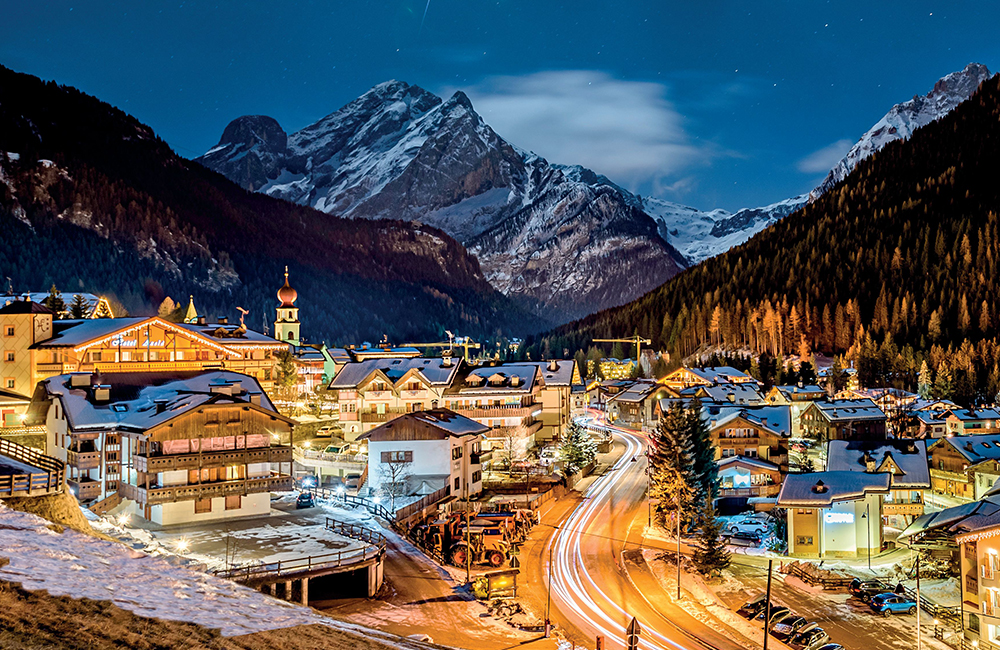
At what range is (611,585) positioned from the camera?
48094 mm

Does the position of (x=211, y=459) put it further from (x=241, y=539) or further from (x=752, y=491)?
(x=752, y=491)

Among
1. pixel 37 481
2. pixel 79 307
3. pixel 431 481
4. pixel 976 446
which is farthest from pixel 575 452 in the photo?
pixel 79 307

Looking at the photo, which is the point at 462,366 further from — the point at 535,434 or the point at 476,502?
the point at 476,502

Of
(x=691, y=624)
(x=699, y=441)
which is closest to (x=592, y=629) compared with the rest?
(x=691, y=624)

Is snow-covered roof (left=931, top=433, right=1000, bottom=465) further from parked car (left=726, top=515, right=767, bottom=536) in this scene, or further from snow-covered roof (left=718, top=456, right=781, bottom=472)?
parked car (left=726, top=515, right=767, bottom=536)

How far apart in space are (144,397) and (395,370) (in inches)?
1344

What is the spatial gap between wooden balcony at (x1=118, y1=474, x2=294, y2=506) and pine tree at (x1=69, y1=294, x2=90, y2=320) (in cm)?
6337

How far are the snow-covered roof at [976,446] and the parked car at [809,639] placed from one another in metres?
45.1

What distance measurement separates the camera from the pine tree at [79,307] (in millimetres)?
107000

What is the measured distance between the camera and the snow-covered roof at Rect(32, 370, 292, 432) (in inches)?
2033

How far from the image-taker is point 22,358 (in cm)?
7388

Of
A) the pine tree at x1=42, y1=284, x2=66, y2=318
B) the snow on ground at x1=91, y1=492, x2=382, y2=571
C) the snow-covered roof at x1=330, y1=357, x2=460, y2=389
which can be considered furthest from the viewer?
the pine tree at x1=42, y1=284, x2=66, y2=318

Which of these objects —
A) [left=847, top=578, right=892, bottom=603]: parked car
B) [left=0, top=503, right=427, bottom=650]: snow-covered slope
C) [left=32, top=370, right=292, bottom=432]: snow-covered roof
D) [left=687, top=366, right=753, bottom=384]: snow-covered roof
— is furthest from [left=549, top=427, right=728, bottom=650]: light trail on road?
[left=687, top=366, right=753, bottom=384]: snow-covered roof

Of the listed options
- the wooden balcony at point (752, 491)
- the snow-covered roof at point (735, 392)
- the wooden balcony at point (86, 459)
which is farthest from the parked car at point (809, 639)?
the snow-covered roof at point (735, 392)
